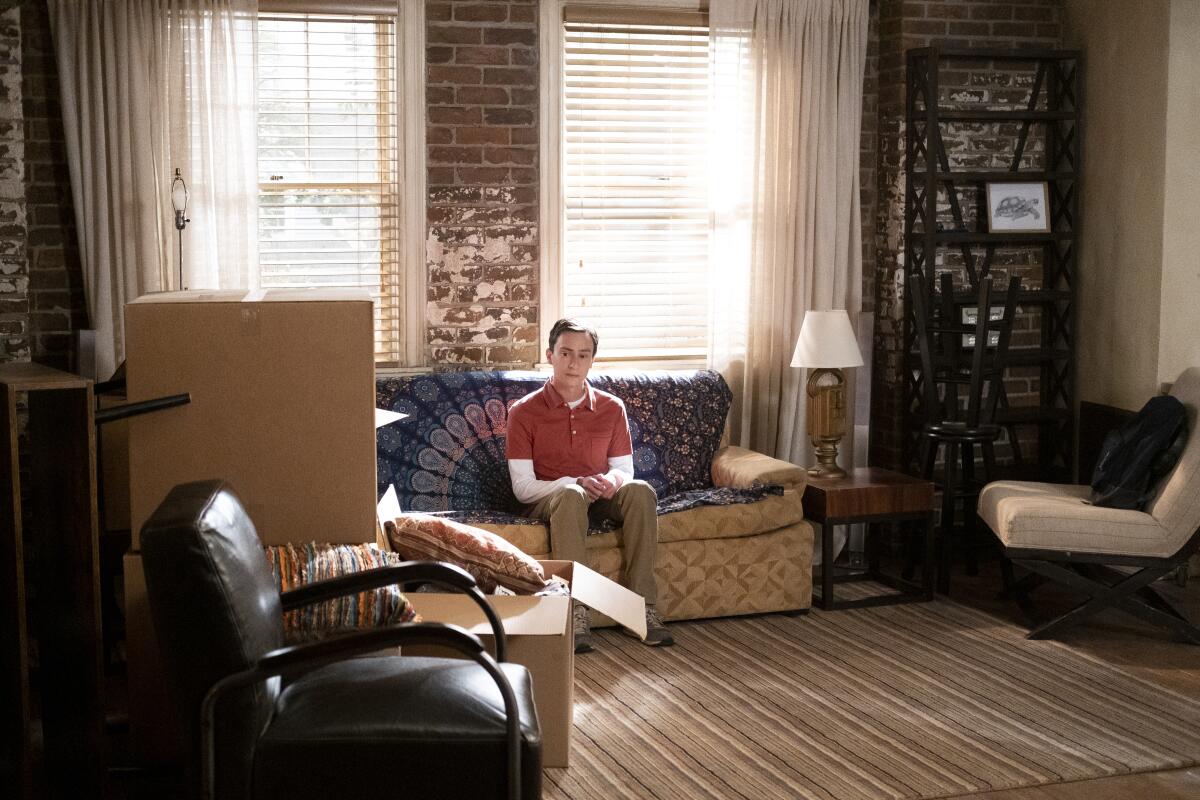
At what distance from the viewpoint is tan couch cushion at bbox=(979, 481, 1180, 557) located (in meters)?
4.45

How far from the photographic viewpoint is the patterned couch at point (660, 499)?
475cm

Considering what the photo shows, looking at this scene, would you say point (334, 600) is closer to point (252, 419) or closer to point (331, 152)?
point (252, 419)

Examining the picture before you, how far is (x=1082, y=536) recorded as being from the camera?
14.8 feet

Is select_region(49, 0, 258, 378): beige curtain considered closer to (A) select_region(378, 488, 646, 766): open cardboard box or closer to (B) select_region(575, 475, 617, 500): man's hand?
(B) select_region(575, 475, 617, 500): man's hand

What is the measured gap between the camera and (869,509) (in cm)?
501

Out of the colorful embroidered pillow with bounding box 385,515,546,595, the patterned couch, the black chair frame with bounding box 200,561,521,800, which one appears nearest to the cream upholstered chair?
the patterned couch

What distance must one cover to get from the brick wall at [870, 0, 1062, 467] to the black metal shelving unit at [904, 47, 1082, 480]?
4 centimetres

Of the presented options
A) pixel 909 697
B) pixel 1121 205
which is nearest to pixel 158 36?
pixel 909 697

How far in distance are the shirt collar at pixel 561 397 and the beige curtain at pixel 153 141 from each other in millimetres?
1269

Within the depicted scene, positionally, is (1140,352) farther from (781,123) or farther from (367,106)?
(367,106)

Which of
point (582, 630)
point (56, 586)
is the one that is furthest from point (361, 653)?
point (582, 630)

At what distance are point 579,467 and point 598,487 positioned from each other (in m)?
0.18

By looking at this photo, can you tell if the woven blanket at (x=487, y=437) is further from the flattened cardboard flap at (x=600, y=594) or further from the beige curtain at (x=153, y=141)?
the flattened cardboard flap at (x=600, y=594)

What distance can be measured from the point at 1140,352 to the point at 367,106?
3375 mm
